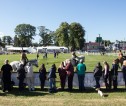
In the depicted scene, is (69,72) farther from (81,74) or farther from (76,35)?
(76,35)

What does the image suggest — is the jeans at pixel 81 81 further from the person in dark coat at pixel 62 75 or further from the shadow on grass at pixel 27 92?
the shadow on grass at pixel 27 92

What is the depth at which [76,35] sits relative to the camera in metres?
143

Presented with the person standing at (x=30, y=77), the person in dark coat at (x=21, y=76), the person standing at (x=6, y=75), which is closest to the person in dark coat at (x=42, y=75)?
the person standing at (x=30, y=77)

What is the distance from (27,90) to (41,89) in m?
0.84

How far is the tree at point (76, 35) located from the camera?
142 metres

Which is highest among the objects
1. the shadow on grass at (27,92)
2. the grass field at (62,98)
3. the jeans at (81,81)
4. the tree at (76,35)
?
the tree at (76,35)

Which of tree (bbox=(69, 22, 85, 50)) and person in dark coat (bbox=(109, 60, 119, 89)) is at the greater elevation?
tree (bbox=(69, 22, 85, 50))

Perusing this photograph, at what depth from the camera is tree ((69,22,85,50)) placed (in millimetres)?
142125

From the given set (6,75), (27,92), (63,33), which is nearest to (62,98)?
(27,92)

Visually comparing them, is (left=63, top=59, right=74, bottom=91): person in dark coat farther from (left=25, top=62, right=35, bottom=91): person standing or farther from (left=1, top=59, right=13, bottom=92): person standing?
(left=1, top=59, right=13, bottom=92): person standing

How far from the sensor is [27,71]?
20000mm

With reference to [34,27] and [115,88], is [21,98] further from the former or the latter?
[34,27]

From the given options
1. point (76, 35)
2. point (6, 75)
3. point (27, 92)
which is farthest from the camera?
point (76, 35)

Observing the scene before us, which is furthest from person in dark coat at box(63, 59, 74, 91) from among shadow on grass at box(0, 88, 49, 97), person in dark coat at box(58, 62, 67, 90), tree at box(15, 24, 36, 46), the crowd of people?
tree at box(15, 24, 36, 46)
